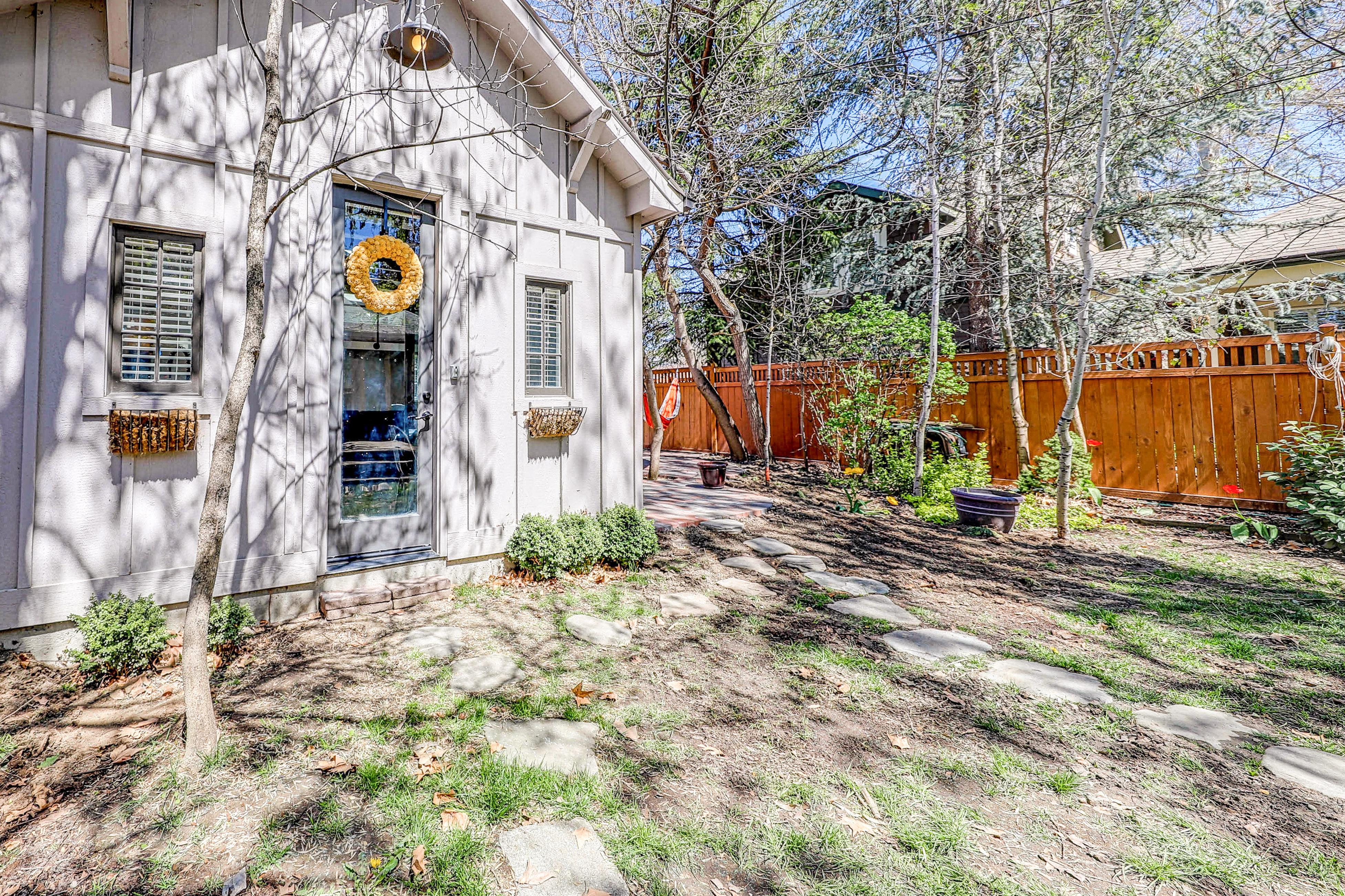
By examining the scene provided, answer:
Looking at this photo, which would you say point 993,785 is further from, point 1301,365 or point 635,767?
point 1301,365

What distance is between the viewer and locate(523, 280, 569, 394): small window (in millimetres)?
4793

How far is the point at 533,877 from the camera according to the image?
1.72 meters

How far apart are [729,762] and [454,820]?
1039 mm

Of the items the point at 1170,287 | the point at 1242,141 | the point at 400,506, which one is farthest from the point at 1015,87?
the point at 400,506

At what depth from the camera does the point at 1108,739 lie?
8.14ft

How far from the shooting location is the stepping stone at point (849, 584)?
173 inches

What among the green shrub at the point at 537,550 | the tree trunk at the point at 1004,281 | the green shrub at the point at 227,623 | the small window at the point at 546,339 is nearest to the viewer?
the green shrub at the point at 227,623

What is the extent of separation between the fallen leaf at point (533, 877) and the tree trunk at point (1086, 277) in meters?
5.81

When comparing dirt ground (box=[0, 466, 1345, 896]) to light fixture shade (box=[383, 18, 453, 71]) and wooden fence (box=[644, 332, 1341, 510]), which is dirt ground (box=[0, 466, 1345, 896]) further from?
light fixture shade (box=[383, 18, 453, 71])

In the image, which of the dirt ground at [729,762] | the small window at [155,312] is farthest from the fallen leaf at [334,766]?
the small window at [155,312]

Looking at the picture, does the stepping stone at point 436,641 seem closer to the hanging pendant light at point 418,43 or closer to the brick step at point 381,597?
the brick step at point 381,597

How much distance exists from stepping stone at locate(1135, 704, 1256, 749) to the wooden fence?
5.38 m

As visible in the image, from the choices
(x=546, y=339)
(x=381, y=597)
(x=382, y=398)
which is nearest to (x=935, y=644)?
(x=381, y=597)

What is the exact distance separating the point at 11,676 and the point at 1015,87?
34.9ft
